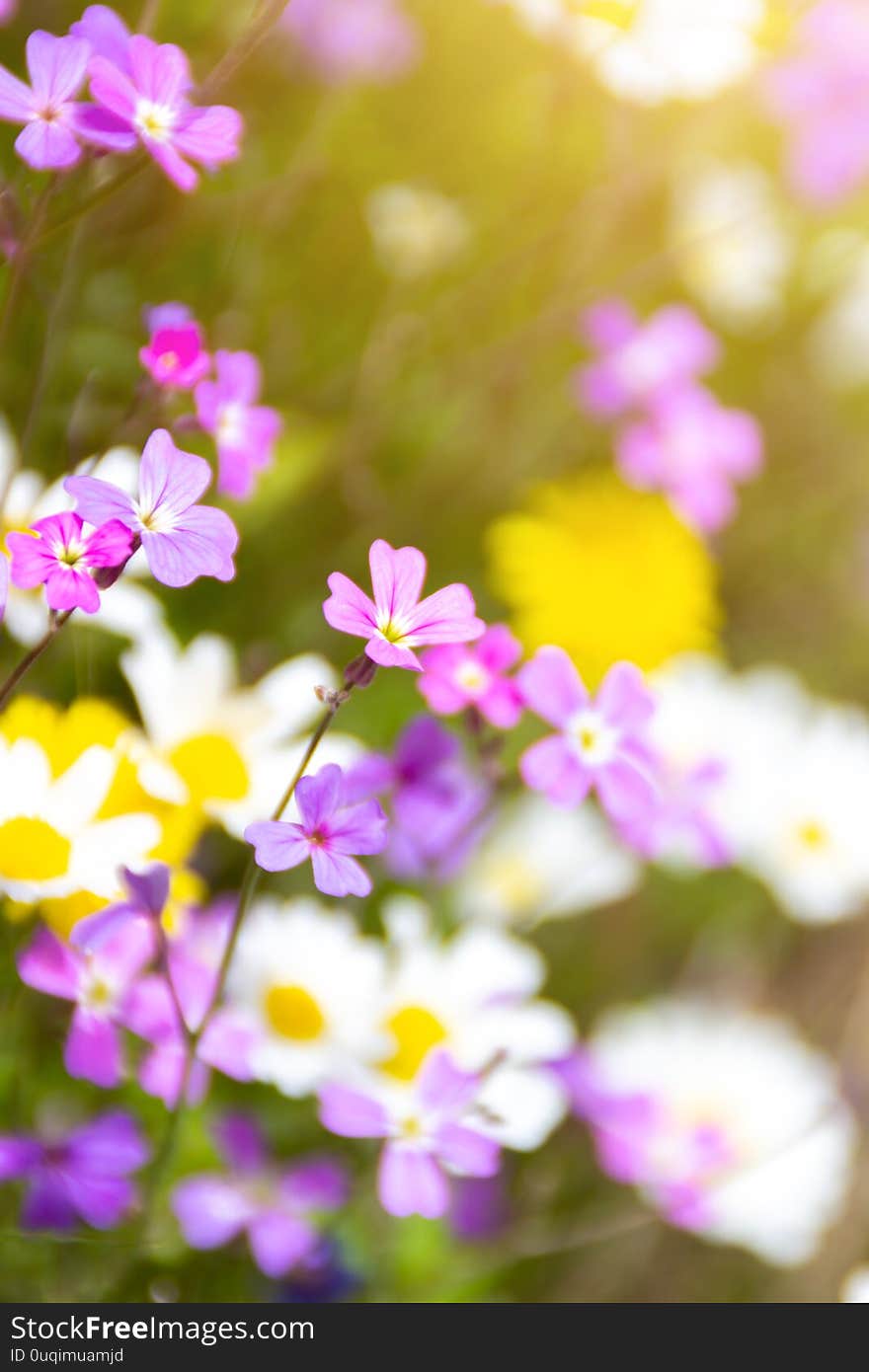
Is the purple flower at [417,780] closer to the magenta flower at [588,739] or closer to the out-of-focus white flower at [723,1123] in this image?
the magenta flower at [588,739]

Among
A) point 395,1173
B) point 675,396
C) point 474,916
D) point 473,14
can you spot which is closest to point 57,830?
point 395,1173

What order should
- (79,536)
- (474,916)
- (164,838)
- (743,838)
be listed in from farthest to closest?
(743,838)
(474,916)
(164,838)
(79,536)

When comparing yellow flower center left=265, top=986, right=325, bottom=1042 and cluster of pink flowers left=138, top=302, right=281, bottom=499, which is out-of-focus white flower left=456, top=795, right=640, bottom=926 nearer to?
yellow flower center left=265, top=986, right=325, bottom=1042

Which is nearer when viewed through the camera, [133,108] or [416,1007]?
[133,108]

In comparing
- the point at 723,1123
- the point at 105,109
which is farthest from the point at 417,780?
the point at 723,1123

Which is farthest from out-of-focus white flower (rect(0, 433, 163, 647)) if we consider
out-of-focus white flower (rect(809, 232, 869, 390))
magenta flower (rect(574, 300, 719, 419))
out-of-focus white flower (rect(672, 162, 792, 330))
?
out-of-focus white flower (rect(809, 232, 869, 390))

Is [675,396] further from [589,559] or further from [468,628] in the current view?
[468,628]

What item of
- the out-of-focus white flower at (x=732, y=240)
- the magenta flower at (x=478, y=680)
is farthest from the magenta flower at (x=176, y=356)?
the out-of-focus white flower at (x=732, y=240)

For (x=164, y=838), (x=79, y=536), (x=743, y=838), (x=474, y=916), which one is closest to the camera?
(x=79, y=536)
